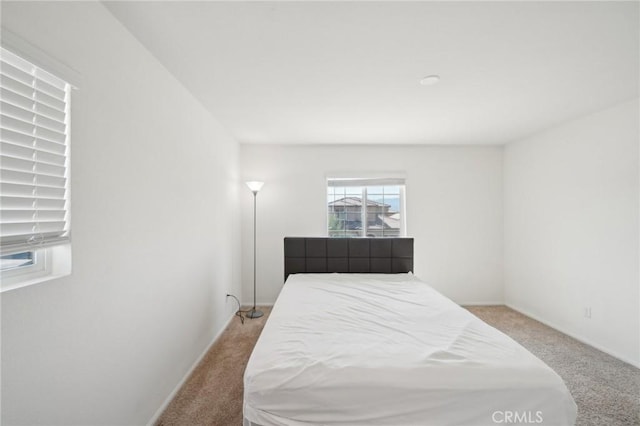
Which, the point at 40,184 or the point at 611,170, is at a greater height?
the point at 611,170

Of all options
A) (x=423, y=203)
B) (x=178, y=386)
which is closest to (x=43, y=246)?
(x=178, y=386)

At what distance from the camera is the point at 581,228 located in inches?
115

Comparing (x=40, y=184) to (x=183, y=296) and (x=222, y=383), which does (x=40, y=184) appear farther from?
(x=222, y=383)

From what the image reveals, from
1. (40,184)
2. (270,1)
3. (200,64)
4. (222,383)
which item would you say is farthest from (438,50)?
(222,383)

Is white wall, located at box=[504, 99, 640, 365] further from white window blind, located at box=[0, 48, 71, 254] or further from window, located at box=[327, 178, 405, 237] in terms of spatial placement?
white window blind, located at box=[0, 48, 71, 254]

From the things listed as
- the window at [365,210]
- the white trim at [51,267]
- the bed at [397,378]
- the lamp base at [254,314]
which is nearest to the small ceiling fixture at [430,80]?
the bed at [397,378]

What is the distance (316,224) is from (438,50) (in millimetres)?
2725

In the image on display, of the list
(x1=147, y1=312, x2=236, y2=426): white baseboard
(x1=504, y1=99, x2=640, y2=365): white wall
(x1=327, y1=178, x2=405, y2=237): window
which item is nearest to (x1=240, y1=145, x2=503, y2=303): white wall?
(x1=327, y1=178, x2=405, y2=237): window

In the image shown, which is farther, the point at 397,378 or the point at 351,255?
the point at 351,255

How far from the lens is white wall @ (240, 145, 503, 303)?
4008 mm

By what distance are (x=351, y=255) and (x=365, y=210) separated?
0.87m

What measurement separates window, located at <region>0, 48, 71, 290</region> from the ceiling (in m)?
0.65

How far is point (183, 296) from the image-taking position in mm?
2195

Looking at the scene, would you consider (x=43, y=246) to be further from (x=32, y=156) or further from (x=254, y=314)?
(x=254, y=314)
